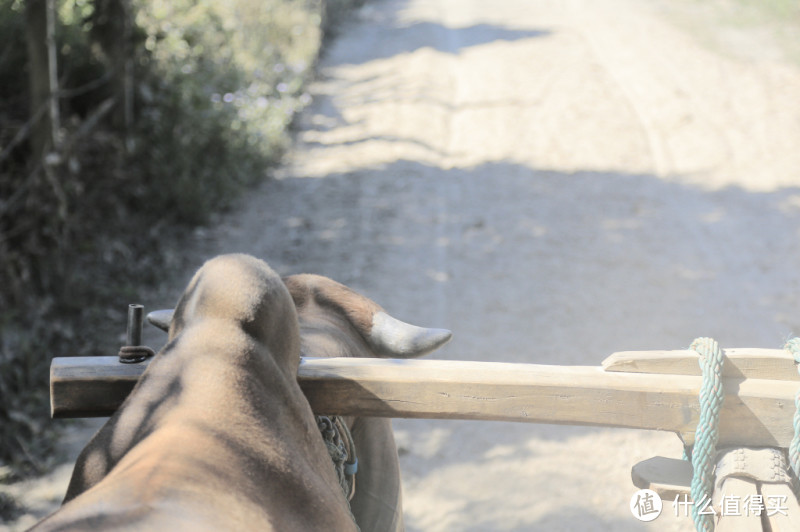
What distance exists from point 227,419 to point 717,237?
597cm

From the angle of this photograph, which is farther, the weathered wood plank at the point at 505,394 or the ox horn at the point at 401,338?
the ox horn at the point at 401,338

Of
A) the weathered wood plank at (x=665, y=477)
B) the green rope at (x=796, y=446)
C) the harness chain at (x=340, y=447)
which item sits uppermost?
the green rope at (x=796, y=446)

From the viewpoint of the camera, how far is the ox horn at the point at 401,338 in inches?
86.0

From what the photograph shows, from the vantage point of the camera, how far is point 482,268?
6.38 meters

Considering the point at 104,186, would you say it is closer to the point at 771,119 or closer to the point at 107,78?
the point at 107,78

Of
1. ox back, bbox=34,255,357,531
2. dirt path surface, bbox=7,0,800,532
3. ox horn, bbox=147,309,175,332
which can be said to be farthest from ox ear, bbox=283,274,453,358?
dirt path surface, bbox=7,0,800,532

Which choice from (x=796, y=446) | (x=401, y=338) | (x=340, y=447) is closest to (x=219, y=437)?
(x=340, y=447)

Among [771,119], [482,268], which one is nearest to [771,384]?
[482,268]

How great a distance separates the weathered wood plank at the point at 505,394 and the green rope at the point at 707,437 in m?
0.05

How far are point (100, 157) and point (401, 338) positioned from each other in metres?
4.73

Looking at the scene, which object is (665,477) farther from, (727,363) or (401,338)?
(401,338)

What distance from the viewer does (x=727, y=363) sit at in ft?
5.51

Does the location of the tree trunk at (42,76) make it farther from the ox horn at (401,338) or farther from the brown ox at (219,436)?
the brown ox at (219,436)

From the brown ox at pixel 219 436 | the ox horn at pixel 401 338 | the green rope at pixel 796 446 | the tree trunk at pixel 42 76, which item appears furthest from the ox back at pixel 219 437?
the tree trunk at pixel 42 76
